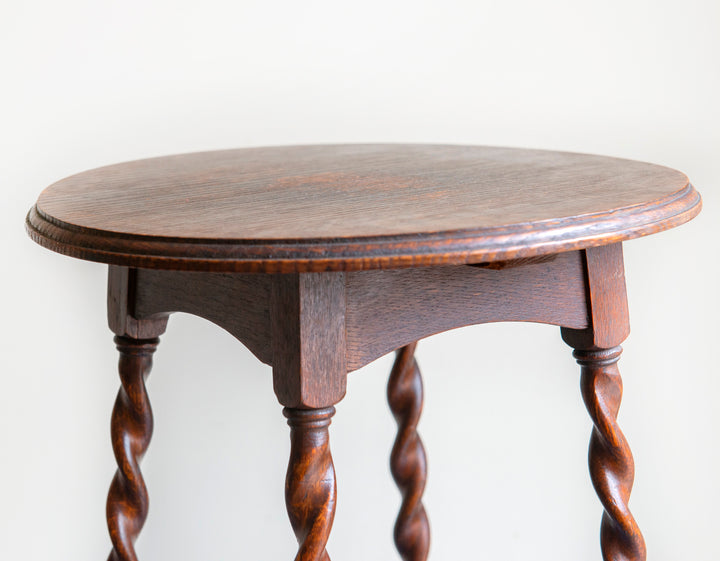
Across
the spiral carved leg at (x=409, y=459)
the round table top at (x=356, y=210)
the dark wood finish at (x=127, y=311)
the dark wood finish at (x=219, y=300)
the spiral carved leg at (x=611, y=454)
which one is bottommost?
the spiral carved leg at (x=409, y=459)

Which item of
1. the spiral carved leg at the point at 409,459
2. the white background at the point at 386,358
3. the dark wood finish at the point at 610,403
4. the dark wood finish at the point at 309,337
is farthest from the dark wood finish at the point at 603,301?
the white background at the point at 386,358

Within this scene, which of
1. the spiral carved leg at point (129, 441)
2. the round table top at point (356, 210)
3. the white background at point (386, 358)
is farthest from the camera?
the white background at point (386, 358)

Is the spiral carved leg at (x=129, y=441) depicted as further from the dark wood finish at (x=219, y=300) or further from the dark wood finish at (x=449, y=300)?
the dark wood finish at (x=449, y=300)

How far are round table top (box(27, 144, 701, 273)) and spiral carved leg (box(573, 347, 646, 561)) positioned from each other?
17cm

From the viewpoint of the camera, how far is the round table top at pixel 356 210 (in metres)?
0.67

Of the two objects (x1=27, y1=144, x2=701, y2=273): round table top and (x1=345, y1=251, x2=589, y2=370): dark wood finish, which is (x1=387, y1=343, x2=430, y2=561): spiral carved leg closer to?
(x1=27, y1=144, x2=701, y2=273): round table top

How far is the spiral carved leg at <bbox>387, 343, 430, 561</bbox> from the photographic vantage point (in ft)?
4.19

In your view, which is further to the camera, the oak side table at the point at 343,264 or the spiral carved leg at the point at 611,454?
the spiral carved leg at the point at 611,454

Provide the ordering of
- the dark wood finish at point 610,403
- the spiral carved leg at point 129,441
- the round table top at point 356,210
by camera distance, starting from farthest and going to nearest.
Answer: the spiral carved leg at point 129,441
the dark wood finish at point 610,403
the round table top at point 356,210

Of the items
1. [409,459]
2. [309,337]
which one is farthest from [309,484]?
[409,459]

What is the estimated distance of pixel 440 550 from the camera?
1591 millimetres

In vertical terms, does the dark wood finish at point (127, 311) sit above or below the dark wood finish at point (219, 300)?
below

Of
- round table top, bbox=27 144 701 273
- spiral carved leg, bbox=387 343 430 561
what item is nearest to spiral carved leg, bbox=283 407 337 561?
round table top, bbox=27 144 701 273

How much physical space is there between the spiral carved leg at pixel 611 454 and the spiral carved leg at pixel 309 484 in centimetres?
29
